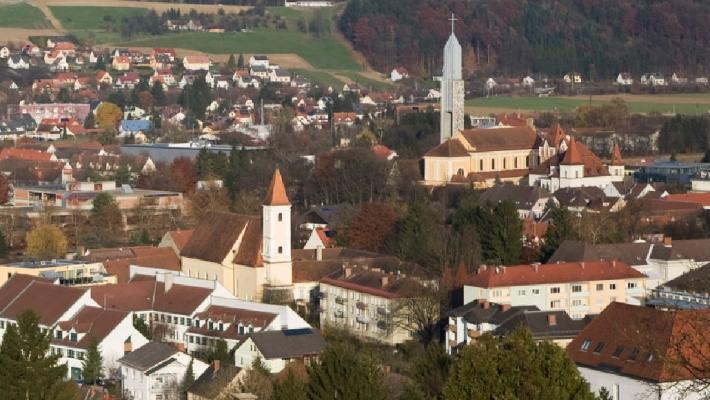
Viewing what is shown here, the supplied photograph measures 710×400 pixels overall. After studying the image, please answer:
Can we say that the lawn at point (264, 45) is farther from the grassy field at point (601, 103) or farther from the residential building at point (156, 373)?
the residential building at point (156, 373)

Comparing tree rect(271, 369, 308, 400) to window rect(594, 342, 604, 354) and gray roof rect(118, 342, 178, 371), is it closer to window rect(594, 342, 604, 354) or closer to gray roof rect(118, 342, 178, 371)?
window rect(594, 342, 604, 354)

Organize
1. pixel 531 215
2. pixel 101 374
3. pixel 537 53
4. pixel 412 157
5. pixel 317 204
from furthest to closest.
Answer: pixel 537 53
pixel 412 157
pixel 317 204
pixel 531 215
pixel 101 374

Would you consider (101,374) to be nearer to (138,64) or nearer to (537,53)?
(138,64)

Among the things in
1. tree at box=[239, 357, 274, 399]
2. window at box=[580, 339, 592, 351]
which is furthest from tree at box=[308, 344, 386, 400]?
window at box=[580, 339, 592, 351]

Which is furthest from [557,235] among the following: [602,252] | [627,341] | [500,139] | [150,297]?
[500,139]

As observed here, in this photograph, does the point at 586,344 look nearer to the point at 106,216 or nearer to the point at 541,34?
the point at 106,216

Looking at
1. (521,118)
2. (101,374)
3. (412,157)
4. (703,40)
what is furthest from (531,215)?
(703,40)
